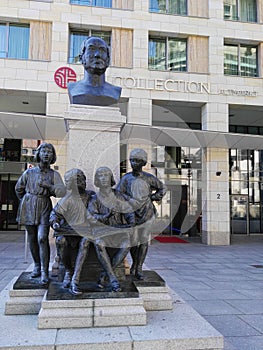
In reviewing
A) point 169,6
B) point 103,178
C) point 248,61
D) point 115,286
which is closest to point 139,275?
point 115,286

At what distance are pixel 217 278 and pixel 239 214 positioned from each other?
40.0 feet

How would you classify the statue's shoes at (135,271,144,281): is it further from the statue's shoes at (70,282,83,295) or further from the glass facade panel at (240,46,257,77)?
the glass facade panel at (240,46,257,77)

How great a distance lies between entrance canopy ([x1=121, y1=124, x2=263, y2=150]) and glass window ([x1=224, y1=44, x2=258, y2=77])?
385 centimetres

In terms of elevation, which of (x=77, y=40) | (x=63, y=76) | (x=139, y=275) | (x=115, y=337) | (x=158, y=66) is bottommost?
(x=115, y=337)

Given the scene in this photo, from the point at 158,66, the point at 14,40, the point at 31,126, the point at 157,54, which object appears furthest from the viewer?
the point at 157,54

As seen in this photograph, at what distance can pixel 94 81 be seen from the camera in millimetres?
4594

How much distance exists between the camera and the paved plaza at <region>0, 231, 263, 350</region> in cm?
399

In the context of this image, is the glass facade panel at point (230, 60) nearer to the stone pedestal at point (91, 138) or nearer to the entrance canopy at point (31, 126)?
the entrance canopy at point (31, 126)

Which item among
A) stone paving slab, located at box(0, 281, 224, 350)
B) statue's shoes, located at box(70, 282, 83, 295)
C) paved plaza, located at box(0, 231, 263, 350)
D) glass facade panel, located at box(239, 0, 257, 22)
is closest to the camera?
stone paving slab, located at box(0, 281, 224, 350)

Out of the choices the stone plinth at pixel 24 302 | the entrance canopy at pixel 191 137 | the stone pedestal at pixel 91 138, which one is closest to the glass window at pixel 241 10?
the entrance canopy at pixel 191 137

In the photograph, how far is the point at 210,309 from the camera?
4641mm

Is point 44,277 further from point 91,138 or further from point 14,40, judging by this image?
point 14,40

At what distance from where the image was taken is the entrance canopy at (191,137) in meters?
11.1

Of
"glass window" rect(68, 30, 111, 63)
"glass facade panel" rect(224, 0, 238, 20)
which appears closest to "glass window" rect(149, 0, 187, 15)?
"glass facade panel" rect(224, 0, 238, 20)
